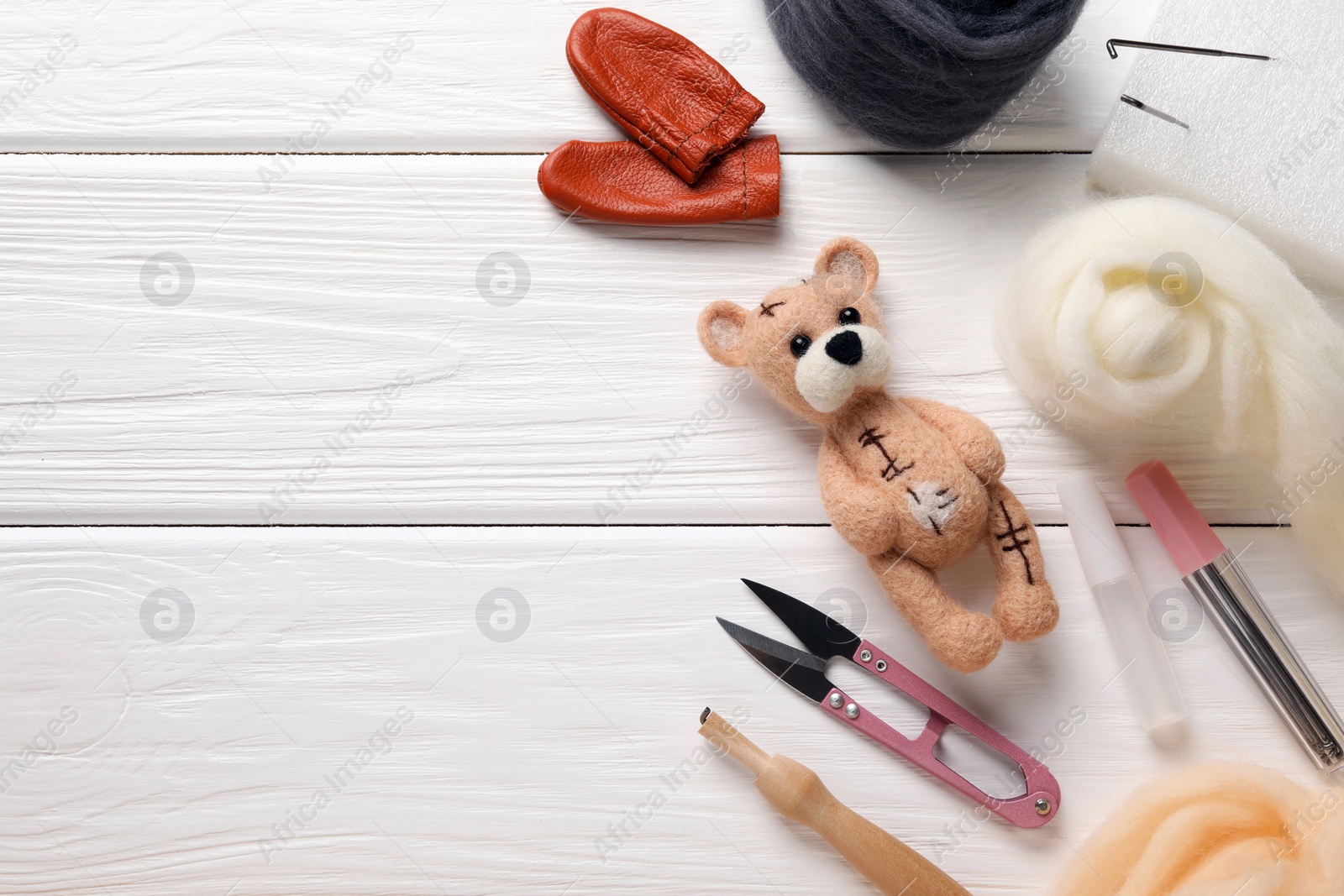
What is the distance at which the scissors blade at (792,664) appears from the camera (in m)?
0.82

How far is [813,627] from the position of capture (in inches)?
32.6

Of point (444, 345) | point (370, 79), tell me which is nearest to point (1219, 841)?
point (444, 345)

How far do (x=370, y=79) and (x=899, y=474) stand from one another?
0.66 meters

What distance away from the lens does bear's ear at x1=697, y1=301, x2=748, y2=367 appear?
815 mm

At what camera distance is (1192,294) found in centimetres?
73

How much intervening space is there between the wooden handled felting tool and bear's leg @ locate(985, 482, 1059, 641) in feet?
0.67

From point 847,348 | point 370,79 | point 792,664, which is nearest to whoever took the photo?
point 847,348

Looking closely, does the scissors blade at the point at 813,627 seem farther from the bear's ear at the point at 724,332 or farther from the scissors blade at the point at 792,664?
the bear's ear at the point at 724,332

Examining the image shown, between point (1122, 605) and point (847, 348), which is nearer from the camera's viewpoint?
point (847, 348)

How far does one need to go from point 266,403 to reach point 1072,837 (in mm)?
854

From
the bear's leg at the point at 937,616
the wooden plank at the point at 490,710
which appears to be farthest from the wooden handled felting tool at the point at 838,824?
the bear's leg at the point at 937,616

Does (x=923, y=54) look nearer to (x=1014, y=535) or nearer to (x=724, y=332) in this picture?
(x=724, y=332)

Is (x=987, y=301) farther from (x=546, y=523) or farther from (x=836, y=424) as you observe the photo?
(x=546, y=523)

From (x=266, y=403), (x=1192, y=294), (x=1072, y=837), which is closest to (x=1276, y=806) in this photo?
(x=1072, y=837)
